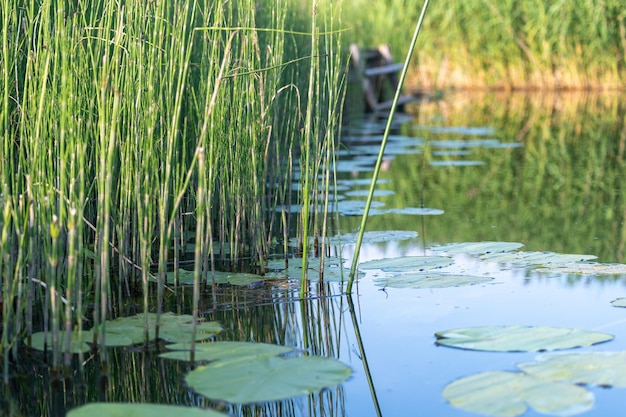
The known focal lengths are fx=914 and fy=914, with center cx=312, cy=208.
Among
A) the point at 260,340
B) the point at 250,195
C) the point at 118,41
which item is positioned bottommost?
the point at 260,340

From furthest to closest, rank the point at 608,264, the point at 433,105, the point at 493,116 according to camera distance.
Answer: the point at 433,105 < the point at 493,116 < the point at 608,264

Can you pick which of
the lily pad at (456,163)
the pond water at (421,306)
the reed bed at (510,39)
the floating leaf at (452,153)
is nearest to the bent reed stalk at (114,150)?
the pond water at (421,306)

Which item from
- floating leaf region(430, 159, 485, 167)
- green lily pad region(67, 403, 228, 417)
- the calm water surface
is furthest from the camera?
floating leaf region(430, 159, 485, 167)

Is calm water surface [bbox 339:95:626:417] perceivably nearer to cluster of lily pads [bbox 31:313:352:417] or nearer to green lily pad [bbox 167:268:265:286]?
cluster of lily pads [bbox 31:313:352:417]

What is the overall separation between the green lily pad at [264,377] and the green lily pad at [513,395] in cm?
21

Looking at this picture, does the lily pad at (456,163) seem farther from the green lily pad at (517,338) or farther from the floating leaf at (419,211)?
the green lily pad at (517,338)

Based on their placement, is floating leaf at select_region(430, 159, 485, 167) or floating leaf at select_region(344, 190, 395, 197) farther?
floating leaf at select_region(430, 159, 485, 167)

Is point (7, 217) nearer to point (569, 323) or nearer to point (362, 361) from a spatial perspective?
point (362, 361)

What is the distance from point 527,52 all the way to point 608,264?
8090 mm

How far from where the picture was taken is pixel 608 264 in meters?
2.44

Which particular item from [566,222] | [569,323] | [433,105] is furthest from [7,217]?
[433,105]

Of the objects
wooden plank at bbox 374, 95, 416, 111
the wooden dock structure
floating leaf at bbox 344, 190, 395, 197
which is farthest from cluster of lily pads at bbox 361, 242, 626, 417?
wooden plank at bbox 374, 95, 416, 111

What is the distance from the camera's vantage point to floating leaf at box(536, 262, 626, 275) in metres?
2.34

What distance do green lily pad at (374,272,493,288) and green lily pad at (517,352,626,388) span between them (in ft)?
1.94
